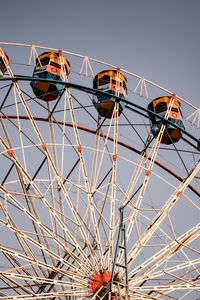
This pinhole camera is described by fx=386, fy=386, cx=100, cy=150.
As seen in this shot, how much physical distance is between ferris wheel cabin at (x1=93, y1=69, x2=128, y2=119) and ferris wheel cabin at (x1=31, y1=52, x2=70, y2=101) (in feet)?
5.66

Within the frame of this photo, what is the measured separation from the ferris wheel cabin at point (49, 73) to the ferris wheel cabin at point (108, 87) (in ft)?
5.66

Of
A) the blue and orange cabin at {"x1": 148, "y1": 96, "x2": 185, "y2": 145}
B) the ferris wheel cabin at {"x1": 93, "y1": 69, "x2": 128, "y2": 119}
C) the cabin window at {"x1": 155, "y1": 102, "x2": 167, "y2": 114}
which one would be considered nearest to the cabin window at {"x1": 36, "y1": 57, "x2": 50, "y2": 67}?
the ferris wheel cabin at {"x1": 93, "y1": 69, "x2": 128, "y2": 119}

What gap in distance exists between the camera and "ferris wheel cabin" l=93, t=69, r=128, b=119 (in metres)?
17.7

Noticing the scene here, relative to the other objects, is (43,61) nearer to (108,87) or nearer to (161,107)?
(108,87)

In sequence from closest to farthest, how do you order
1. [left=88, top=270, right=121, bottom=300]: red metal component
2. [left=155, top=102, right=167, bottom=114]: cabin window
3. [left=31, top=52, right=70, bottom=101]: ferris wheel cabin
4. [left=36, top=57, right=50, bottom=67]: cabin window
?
[left=88, top=270, right=121, bottom=300]: red metal component < [left=31, top=52, right=70, bottom=101]: ferris wheel cabin < [left=36, top=57, right=50, bottom=67]: cabin window < [left=155, top=102, right=167, bottom=114]: cabin window

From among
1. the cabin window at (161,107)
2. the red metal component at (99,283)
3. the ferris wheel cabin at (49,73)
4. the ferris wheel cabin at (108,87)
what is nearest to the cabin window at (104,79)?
the ferris wheel cabin at (108,87)

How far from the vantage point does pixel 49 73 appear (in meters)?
17.6

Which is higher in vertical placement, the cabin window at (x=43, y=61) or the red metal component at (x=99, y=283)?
the cabin window at (x=43, y=61)

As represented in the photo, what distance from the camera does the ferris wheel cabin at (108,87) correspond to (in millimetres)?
A: 17703

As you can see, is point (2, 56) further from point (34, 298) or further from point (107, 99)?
point (34, 298)

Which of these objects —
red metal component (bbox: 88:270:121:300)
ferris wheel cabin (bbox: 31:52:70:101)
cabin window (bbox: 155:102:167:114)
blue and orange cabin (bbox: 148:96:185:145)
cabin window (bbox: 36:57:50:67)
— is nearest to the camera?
red metal component (bbox: 88:270:121:300)

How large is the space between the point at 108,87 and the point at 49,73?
280 centimetres

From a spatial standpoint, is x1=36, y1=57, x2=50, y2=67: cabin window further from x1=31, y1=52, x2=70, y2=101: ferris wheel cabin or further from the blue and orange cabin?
the blue and orange cabin

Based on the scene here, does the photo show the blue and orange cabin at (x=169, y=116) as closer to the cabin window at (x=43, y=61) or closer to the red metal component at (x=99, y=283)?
the cabin window at (x=43, y=61)
